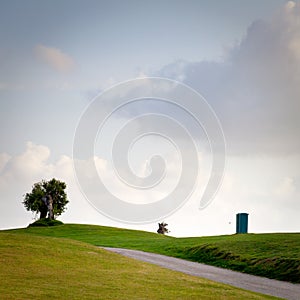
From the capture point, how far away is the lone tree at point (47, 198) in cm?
8169

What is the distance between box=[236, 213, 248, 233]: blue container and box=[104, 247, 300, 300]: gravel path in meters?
19.5

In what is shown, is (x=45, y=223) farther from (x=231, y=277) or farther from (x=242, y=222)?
(x=231, y=277)

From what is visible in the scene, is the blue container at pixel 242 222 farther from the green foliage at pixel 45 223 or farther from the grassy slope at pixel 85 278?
the green foliage at pixel 45 223

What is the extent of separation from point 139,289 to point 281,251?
1634 centimetres

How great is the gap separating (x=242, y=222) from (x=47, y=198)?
34.0m

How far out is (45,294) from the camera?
69.9ft

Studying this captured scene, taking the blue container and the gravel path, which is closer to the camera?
the gravel path

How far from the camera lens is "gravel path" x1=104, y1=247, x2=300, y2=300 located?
27.5 metres

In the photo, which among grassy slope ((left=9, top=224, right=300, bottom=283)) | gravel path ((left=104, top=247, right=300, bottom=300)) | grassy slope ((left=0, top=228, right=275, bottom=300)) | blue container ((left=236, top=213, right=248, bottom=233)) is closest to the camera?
grassy slope ((left=0, top=228, right=275, bottom=300))

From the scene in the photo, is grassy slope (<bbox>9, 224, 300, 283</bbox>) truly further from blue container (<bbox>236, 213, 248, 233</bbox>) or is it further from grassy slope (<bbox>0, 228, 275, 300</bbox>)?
blue container (<bbox>236, 213, 248, 233</bbox>)

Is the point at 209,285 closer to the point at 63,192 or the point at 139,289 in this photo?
the point at 139,289

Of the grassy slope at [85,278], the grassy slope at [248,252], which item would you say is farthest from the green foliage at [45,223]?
the grassy slope at [85,278]

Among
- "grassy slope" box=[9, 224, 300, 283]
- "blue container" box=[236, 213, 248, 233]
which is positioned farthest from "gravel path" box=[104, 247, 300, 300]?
"blue container" box=[236, 213, 248, 233]

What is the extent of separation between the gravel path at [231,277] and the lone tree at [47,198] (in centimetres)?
4448
